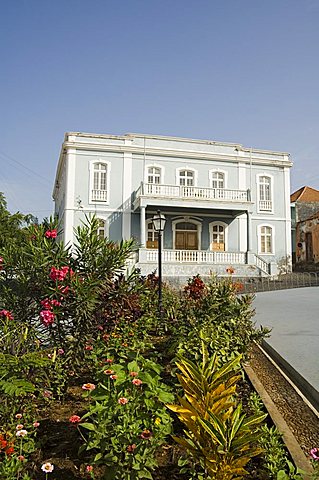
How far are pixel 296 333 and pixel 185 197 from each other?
14615 millimetres

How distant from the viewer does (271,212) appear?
2295 centimetres

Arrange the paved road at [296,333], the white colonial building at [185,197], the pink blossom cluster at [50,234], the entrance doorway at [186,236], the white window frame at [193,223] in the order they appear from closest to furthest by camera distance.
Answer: the paved road at [296,333] → the pink blossom cluster at [50,234] → the white colonial building at [185,197] → the white window frame at [193,223] → the entrance doorway at [186,236]

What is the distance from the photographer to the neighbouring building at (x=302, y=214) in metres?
26.8

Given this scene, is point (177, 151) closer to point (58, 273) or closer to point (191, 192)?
point (191, 192)

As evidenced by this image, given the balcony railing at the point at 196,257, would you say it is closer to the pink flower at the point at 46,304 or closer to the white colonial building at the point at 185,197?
the white colonial building at the point at 185,197

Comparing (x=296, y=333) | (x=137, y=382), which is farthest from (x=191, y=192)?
(x=137, y=382)

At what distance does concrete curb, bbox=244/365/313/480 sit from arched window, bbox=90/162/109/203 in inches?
694

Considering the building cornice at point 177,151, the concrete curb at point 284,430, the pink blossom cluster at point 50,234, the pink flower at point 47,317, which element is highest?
the building cornice at point 177,151

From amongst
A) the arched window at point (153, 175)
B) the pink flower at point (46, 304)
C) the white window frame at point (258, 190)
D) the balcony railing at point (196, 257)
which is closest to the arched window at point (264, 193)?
the white window frame at point (258, 190)

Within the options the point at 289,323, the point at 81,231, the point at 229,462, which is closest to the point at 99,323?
the point at 81,231

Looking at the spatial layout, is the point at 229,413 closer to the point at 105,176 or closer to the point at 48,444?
the point at 48,444

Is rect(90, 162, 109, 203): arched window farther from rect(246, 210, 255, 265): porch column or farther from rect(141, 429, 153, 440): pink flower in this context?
rect(141, 429, 153, 440): pink flower

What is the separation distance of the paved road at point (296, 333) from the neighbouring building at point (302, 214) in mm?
18373

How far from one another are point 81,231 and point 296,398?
2927 millimetres
